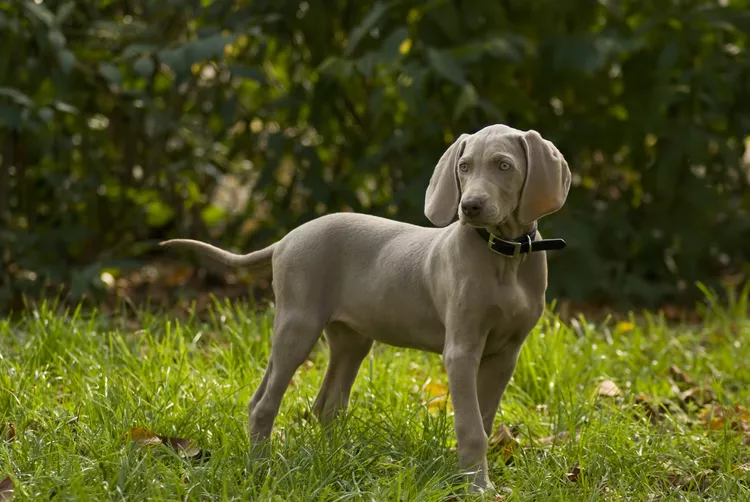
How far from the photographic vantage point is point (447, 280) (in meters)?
2.94

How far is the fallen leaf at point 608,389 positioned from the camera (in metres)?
3.98

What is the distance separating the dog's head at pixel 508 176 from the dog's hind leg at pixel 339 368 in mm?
647

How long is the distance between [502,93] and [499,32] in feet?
1.59

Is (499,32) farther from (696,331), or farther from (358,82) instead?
(696,331)

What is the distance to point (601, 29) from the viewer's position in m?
5.61

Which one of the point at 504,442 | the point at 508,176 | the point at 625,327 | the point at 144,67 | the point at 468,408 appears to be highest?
the point at 508,176

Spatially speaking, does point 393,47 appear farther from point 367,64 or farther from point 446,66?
point 446,66

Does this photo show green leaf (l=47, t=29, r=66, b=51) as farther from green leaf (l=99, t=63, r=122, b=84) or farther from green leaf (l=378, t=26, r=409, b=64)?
green leaf (l=378, t=26, r=409, b=64)

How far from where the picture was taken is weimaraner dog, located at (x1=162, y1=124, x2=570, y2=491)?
2.83 m

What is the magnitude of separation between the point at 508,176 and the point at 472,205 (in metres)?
0.18

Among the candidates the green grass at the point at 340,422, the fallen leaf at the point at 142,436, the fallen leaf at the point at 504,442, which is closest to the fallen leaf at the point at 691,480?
the green grass at the point at 340,422

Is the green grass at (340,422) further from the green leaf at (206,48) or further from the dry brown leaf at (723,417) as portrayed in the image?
the green leaf at (206,48)

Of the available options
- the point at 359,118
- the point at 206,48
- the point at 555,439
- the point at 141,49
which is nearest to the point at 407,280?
the point at 555,439

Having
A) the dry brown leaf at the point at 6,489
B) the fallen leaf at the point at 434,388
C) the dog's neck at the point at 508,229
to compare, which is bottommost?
the fallen leaf at the point at 434,388
